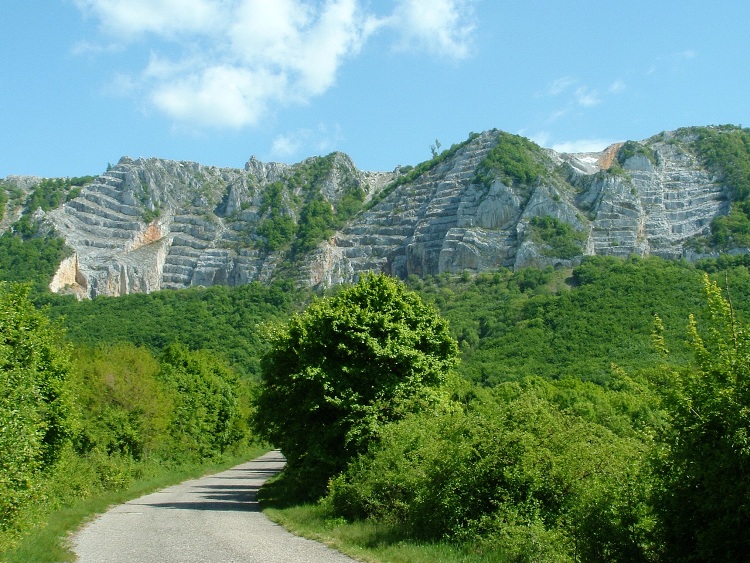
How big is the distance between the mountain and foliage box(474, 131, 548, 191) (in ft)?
1.16

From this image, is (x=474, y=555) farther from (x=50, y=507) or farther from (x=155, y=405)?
(x=155, y=405)

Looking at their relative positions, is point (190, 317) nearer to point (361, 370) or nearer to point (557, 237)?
point (557, 237)

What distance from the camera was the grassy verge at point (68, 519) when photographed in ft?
51.0

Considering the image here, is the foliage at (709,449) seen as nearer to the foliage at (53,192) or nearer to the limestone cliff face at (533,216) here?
the limestone cliff face at (533,216)

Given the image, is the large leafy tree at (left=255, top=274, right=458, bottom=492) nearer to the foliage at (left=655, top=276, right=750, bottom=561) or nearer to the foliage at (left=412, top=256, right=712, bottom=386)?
the foliage at (left=655, top=276, right=750, bottom=561)

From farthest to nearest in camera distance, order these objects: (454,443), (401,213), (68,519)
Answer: (401,213) → (68,519) → (454,443)

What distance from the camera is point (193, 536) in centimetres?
1908

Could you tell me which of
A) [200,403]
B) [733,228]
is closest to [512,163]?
[733,228]

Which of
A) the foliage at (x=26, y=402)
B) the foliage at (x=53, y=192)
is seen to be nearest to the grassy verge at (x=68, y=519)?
the foliage at (x=26, y=402)

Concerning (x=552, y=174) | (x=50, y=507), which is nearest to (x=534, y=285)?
(x=552, y=174)

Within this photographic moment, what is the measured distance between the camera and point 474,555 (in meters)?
13.4

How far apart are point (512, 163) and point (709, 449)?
140 m

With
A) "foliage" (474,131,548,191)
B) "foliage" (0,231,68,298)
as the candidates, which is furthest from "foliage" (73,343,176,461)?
"foliage" (474,131,548,191)

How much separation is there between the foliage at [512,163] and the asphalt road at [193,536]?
383 feet
